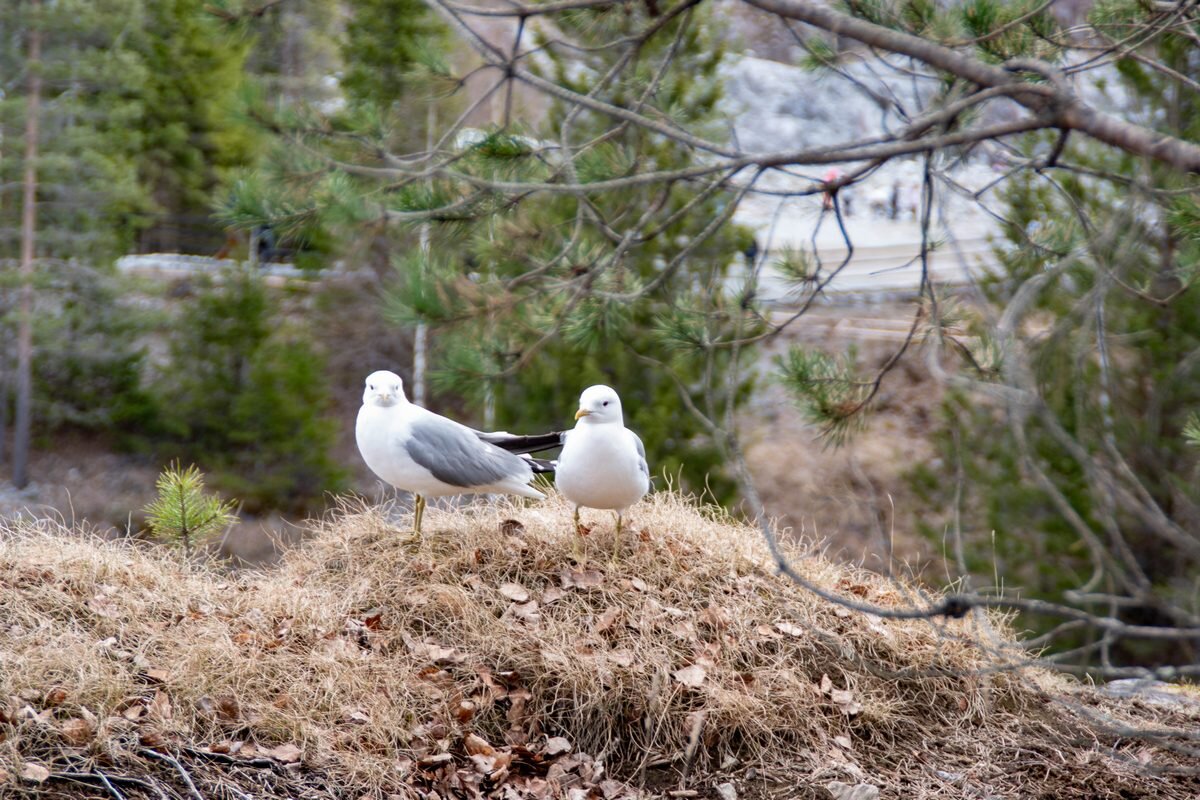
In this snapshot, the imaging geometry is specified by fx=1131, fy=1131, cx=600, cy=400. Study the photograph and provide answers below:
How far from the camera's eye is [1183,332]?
8.47 metres

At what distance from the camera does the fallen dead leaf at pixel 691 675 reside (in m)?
3.80

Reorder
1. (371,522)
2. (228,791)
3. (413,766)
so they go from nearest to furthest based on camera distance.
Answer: (228,791) < (413,766) < (371,522)

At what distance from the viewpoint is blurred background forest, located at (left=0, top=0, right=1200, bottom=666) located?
3.36 metres

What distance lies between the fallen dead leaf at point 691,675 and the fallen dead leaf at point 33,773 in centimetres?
191

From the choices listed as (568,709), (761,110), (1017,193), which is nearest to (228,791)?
(568,709)

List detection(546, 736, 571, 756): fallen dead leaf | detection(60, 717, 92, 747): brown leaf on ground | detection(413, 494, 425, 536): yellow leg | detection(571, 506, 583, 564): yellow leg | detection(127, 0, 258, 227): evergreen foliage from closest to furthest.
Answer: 1. detection(60, 717, 92, 747): brown leaf on ground
2. detection(546, 736, 571, 756): fallen dead leaf
3. detection(571, 506, 583, 564): yellow leg
4. detection(413, 494, 425, 536): yellow leg
5. detection(127, 0, 258, 227): evergreen foliage

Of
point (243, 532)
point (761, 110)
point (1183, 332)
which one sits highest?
point (761, 110)

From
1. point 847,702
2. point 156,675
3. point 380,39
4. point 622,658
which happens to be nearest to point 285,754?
point 156,675

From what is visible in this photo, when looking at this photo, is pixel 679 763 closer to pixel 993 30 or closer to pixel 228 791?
pixel 228 791

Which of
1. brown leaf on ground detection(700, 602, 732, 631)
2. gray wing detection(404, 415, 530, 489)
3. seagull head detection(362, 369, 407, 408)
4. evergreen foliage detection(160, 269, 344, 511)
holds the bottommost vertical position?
evergreen foliage detection(160, 269, 344, 511)

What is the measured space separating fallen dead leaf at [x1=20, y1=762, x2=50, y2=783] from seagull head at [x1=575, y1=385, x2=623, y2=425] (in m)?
1.89

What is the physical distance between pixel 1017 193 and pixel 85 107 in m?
11.7

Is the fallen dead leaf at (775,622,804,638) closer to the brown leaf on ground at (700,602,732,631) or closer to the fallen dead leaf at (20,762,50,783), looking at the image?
the brown leaf on ground at (700,602,732,631)

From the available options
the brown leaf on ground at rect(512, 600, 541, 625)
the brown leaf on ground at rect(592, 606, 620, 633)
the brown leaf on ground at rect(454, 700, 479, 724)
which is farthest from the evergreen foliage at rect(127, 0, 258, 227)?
the brown leaf on ground at rect(454, 700, 479, 724)
